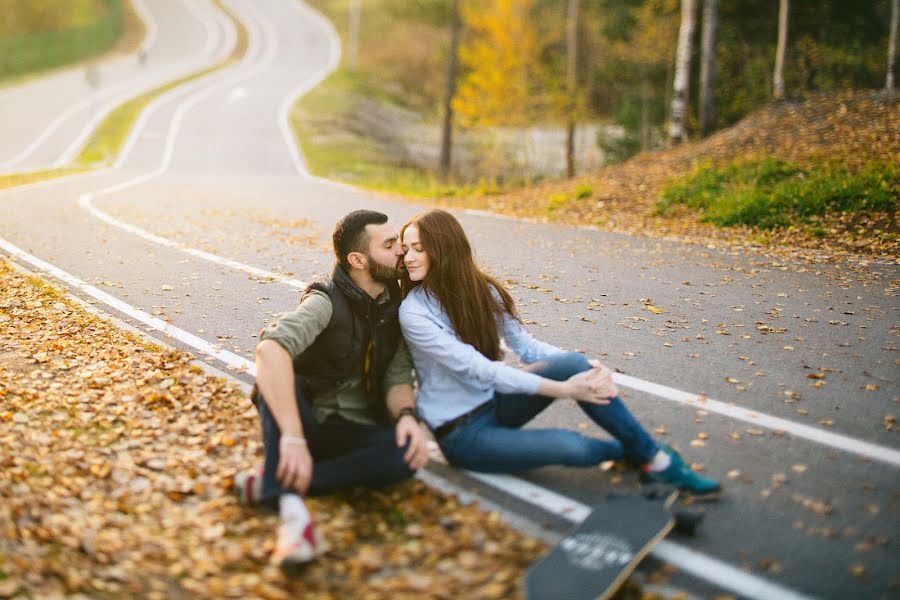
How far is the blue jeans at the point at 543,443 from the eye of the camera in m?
4.45

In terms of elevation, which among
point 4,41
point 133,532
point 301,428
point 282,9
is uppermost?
point 282,9

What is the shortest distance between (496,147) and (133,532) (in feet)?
88.7

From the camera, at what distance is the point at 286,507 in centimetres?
405

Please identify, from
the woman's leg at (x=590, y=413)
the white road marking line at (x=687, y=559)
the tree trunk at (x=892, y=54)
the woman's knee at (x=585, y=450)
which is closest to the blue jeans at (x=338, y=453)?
the white road marking line at (x=687, y=559)

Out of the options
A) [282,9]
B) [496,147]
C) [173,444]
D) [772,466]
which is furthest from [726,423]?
[282,9]

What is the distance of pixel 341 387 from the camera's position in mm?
4688

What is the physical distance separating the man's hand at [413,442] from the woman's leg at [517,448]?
286 mm

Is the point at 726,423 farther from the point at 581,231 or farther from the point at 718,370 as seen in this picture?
the point at 581,231

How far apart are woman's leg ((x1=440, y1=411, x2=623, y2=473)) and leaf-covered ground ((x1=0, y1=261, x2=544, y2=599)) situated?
12.4 inches

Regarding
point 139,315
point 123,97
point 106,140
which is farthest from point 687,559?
point 123,97

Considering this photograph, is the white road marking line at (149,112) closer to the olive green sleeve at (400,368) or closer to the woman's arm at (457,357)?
the olive green sleeve at (400,368)

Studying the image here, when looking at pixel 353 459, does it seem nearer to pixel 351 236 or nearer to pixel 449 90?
pixel 351 236

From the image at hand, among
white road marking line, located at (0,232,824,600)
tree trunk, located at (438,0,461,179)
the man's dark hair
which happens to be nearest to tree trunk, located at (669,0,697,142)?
tree trunk, located at (438,0,461,179)

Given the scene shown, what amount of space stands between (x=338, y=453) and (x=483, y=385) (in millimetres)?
959
